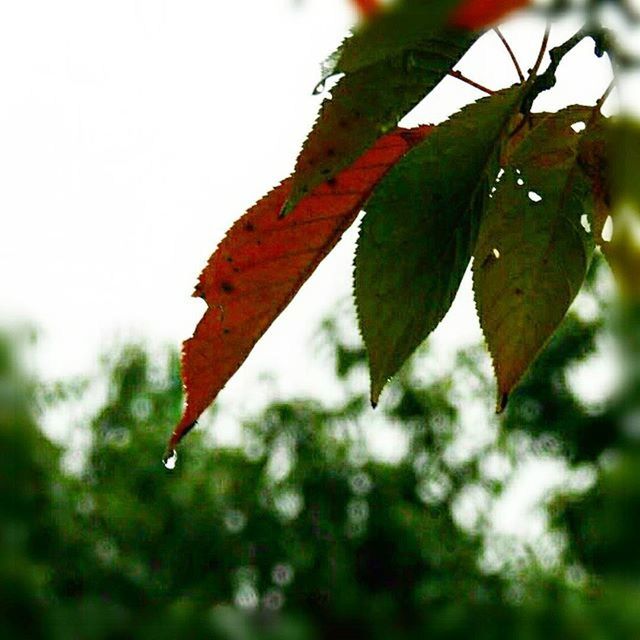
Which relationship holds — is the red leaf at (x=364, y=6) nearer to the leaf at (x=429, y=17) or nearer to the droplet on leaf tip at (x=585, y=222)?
the leaf at (x=429, y=17)

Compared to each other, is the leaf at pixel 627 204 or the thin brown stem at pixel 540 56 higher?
the thin brown stem at pixel 540 56

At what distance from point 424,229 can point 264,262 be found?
0.06 meters

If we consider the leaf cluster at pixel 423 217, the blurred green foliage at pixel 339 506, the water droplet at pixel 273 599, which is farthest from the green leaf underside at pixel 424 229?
the water droplet at pixel 273 599

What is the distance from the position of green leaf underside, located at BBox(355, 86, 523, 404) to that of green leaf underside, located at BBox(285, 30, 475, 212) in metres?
0.02

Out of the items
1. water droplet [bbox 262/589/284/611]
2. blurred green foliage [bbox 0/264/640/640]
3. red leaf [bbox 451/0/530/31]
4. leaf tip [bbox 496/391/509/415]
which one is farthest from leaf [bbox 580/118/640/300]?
water droplet [bbox 262/589/284/611]

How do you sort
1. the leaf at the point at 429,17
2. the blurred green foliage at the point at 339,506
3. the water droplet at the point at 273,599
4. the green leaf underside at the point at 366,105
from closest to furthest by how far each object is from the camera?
the leaf at the point at 429,17 < the green leaf underside at the point at 366,105 < the blurred green foliage at the point at 339,506 < the water droplet at the point at 273,599

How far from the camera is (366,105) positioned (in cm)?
29

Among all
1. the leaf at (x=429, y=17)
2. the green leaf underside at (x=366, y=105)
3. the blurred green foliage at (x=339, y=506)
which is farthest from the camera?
the blurred green foliage at (x=339, y=506)

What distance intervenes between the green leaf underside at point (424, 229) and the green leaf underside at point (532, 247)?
1 centimetres

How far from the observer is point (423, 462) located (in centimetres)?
764

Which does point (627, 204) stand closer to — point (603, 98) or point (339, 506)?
point (603, 98)

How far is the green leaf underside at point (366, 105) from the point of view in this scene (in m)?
0.29

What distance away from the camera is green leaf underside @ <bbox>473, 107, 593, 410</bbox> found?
33cm

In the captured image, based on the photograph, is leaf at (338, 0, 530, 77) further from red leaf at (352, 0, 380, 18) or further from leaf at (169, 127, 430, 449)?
leaf at (169, 127, 430, 449)
